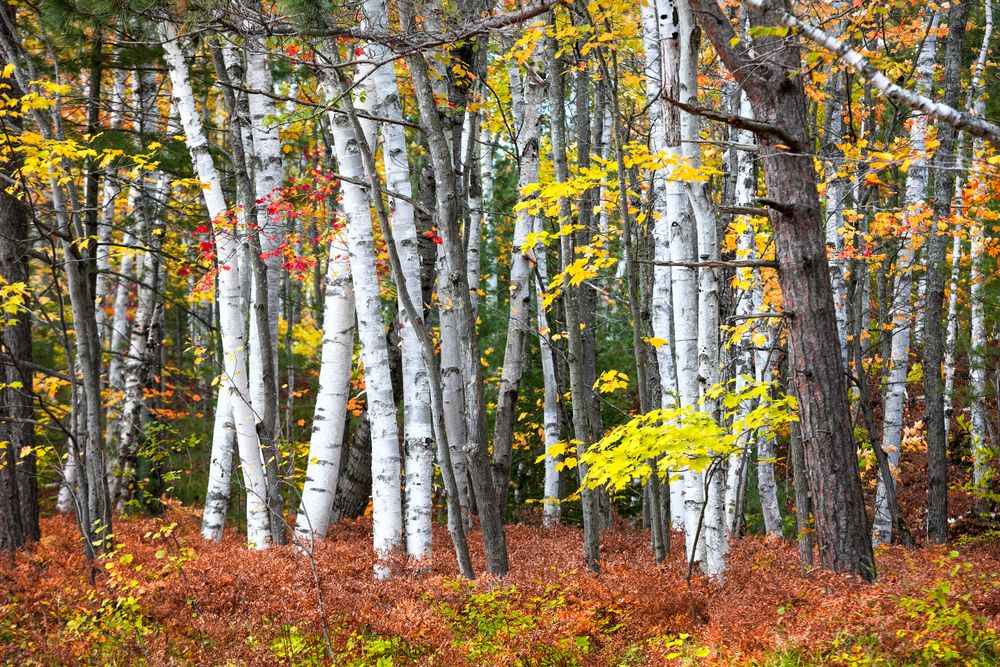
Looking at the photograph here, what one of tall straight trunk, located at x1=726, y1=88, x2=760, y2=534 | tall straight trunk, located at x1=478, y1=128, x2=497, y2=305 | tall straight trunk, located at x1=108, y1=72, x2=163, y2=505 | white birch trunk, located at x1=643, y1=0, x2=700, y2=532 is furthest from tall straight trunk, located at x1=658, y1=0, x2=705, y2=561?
tall straight trunk, located at x1=478, y1=128, x2=497, y2=305

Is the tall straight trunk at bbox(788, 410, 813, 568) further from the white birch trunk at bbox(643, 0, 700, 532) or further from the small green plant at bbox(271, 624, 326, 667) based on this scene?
the small green plant at bbox(271, 624, 326, 667)

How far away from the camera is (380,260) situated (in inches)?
477

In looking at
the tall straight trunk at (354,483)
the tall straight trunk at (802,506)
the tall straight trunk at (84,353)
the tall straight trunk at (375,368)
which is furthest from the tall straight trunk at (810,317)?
the tall straight trunk at (354,483)

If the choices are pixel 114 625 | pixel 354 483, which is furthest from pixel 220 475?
pixel 114 625

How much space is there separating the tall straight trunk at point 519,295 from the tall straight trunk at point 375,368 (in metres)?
2.81

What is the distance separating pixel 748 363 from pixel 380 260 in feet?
17.6

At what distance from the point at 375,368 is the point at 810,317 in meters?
4.01

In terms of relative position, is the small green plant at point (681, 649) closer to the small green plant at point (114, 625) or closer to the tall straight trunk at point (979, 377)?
the small green plant at point (114, 625)

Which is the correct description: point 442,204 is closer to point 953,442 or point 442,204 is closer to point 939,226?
point 939,226

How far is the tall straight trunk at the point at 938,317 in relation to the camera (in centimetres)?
940

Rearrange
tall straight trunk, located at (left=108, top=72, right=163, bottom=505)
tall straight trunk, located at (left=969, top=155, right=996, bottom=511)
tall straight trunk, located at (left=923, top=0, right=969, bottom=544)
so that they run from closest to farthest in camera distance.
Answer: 1. tall straight trunk, located at (left=923, top=0, right=969, bottom=544)
2. tall straight trunk, located at (left=969, top=155, right=996, bottom=511)
3. tall straight trunk, located at (left=108, top=72, right=163, bottom=505)

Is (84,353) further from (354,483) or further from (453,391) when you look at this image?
(354,483)

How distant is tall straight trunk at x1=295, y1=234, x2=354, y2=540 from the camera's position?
8523 millimetres

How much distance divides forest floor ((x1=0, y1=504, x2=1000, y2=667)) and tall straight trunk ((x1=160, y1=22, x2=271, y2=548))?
1.21 m
